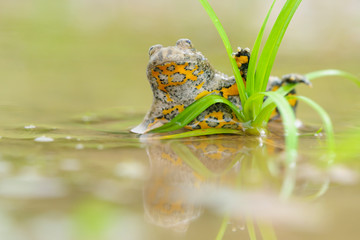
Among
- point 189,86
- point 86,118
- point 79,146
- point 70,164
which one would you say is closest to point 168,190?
point 70,164

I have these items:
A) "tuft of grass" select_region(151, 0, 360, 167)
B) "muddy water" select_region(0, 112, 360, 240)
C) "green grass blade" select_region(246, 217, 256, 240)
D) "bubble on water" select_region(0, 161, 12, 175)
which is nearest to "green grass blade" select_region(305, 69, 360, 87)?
"tuft of grass" select_region(151, 0, 360, 167)

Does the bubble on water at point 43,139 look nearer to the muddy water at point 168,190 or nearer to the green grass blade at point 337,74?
the muddy water at point 168,190

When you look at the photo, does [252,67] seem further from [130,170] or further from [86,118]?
[86,118]

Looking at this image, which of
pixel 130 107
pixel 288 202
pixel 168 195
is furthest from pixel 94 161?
pixel 130 107

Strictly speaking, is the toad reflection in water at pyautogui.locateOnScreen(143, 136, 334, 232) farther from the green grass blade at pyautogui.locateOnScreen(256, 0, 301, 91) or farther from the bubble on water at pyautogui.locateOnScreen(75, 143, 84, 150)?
the green grass blade at pyautogui.locateOnScreen(256, 0, 301, 91)

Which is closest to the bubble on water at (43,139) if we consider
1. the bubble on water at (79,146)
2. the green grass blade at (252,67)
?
the bubble on water at (79,146)

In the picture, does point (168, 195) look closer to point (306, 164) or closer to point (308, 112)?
point (306, 164)
